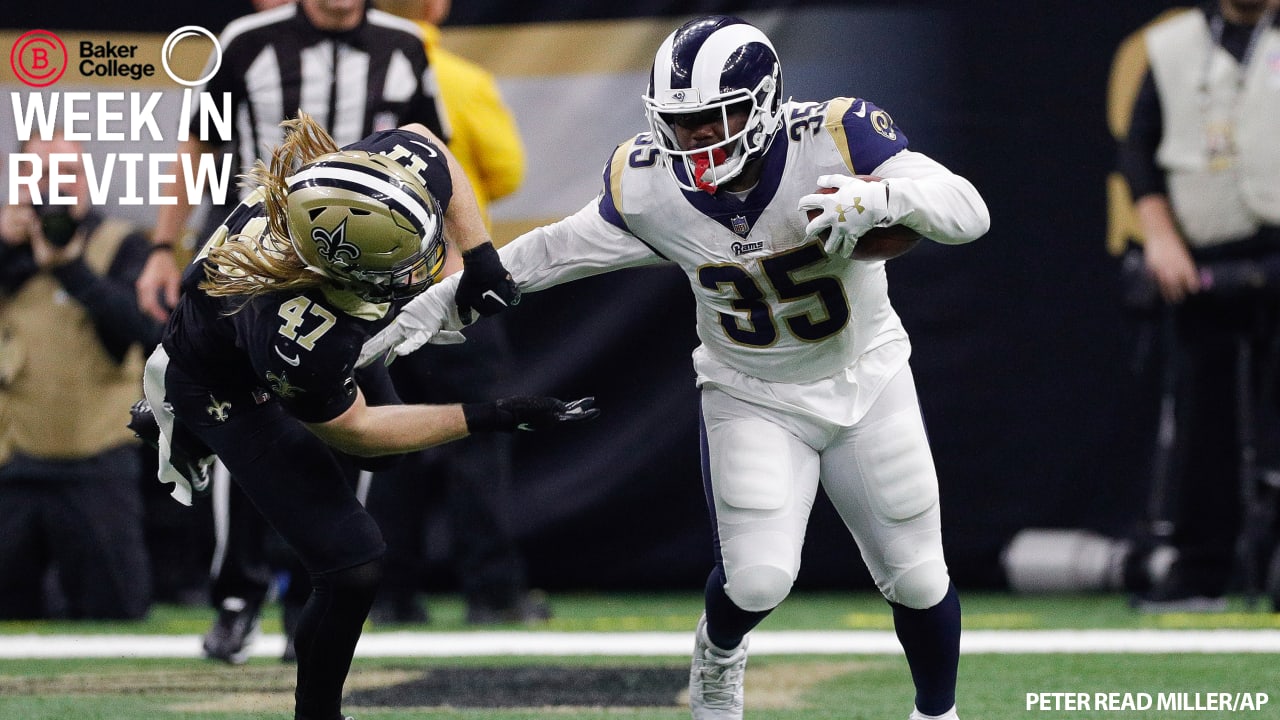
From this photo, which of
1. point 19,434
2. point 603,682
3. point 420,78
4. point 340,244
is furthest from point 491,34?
point 340,244

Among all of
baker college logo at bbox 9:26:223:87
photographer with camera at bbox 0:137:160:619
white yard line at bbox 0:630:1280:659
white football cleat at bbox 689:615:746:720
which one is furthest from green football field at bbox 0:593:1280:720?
baker college logo at bbox 9:26:223:87

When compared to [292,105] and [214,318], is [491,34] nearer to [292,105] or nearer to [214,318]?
[292,105]

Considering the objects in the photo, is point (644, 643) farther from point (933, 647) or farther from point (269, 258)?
point (269, 258)

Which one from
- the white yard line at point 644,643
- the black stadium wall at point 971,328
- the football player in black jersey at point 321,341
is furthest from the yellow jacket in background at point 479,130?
the football player in black jersey at point 321,341

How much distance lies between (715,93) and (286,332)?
95 centimetres

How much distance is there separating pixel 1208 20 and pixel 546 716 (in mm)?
3265

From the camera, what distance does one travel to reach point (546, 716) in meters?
3.90

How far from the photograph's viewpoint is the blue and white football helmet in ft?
10.6

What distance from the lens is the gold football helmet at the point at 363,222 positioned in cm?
314

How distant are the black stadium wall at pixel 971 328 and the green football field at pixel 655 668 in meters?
0.43

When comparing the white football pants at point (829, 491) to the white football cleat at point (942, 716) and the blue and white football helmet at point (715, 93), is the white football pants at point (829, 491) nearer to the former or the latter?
the white football cleat at point (942, 716)

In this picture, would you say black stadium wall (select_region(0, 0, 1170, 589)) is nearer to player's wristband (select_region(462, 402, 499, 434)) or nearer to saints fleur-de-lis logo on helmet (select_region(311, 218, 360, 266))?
player's wristband (select_region(462, 402, 499, 434))

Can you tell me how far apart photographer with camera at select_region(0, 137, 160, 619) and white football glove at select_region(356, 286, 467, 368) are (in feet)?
7.75

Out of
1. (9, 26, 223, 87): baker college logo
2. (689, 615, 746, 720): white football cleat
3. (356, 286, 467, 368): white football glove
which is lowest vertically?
(9, 26, 223, 87): baker college logo
